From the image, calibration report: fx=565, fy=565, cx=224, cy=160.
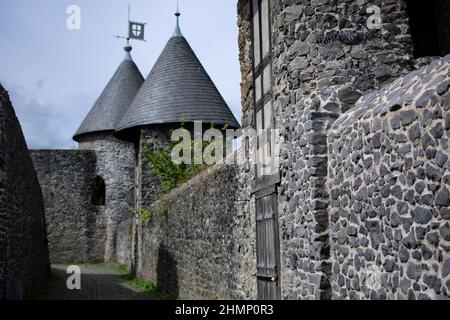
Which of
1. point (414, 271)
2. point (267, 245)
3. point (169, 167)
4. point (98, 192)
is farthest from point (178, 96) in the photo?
point (414, 271)

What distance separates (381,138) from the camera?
4.68 m

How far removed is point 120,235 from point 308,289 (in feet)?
57.6

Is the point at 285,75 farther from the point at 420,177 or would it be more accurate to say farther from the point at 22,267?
the point at 22,267

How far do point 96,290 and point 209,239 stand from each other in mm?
5230

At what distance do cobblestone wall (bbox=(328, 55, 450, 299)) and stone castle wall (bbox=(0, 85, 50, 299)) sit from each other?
17.3ft

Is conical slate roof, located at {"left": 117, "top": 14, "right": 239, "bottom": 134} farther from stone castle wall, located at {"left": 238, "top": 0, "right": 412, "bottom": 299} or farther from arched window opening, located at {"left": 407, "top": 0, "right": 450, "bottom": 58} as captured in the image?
Answer: stone castle wall, located at {"left": 238, "top": 0, "right": 412, "bottom": 299}

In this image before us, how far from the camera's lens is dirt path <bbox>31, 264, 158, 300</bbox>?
39.9ft

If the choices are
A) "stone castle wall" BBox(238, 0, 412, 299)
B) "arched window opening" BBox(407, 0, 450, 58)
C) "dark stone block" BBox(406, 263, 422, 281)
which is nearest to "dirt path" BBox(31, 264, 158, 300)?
"stone castle wall" BBox(238, 0, 412, 299)

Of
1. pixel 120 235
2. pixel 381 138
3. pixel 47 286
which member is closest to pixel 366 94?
pixel 381 138

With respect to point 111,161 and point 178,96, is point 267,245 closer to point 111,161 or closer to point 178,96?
point 178,96

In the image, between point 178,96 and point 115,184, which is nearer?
point 178,96

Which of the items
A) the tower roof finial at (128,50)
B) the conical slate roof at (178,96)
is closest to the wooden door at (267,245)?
the conical slate roof at (178,96)

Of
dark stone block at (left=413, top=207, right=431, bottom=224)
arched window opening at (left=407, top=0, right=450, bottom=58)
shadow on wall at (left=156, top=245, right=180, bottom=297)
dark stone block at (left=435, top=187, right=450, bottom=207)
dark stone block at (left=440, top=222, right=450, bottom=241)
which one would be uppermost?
arched window opening at (left=407, top=0, right=450, bottom=58)

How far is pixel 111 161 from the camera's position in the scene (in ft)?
80.9
